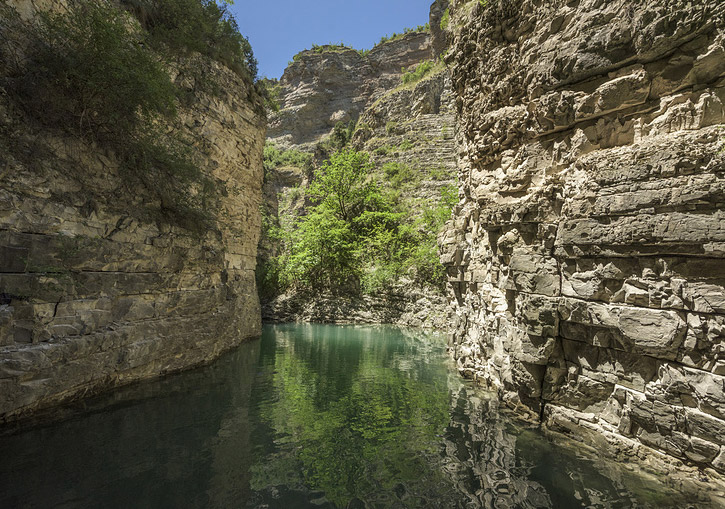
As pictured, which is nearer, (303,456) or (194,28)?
(303,456)

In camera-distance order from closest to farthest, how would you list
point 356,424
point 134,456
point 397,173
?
point 134,456 → point 356,424 → point 397,173

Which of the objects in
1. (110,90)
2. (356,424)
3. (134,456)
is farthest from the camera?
(110,90)

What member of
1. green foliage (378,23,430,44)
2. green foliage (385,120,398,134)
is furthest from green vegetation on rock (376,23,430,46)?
green foliage (385,120,398,134)

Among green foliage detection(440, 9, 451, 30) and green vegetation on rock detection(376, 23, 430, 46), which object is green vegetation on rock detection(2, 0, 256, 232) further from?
green vegetation on rock detection(376, 23, 430, 46)

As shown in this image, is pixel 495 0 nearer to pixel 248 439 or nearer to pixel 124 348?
pixel 248 439

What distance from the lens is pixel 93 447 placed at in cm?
503

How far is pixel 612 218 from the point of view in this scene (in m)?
5.25

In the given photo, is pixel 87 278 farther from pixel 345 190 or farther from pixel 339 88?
pixel 339 88

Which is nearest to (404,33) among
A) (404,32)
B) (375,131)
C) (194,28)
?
(404,32)

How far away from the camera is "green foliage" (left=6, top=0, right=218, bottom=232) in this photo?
6.27 m

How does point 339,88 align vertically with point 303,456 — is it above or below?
above

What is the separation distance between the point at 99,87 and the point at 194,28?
21.2ft

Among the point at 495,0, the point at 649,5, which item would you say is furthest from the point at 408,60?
the point at 649,5

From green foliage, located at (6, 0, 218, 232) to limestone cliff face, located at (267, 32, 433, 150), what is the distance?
158 feet
